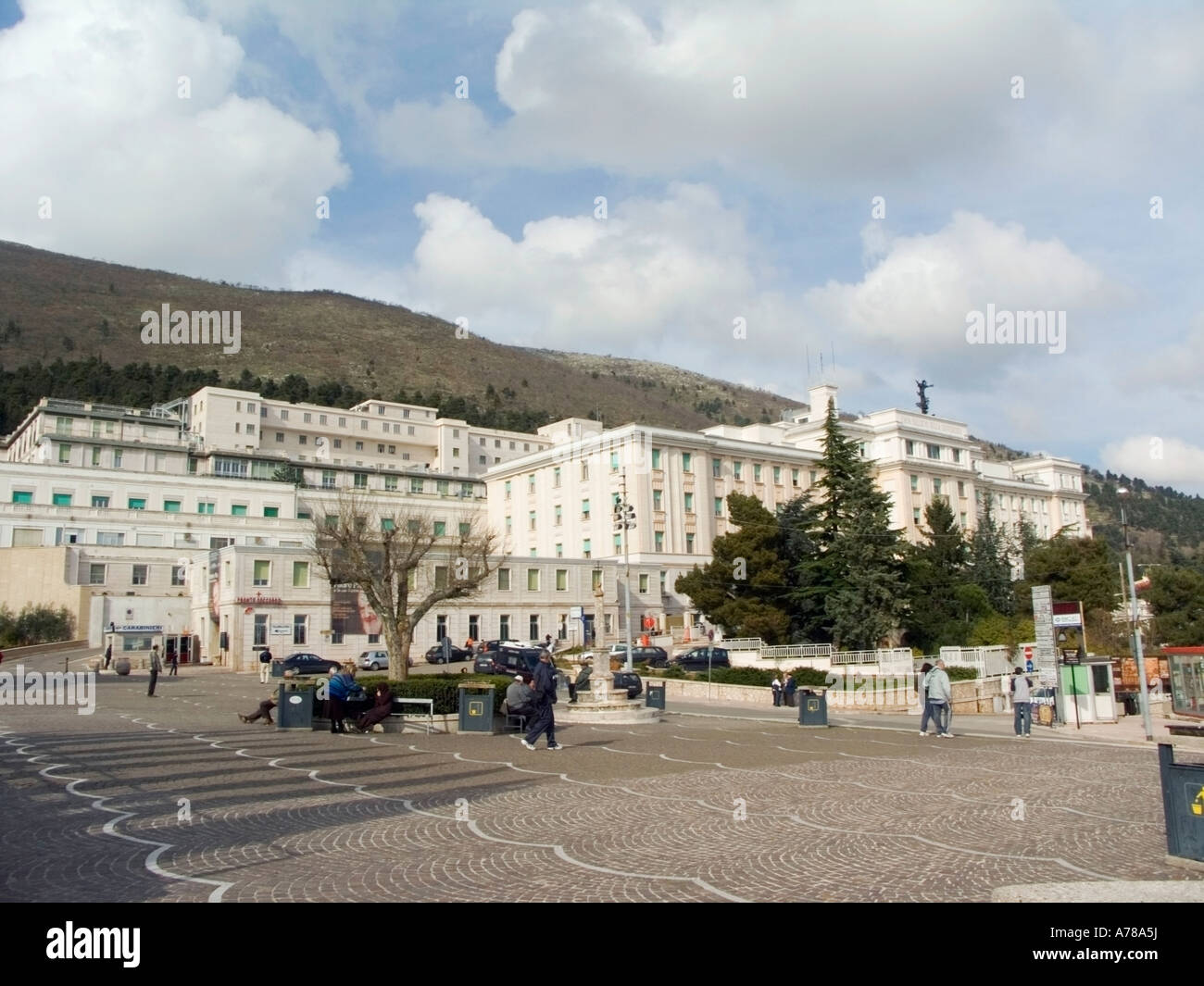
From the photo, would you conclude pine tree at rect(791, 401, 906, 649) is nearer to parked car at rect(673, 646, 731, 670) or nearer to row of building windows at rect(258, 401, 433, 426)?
parked car at rect(673, 646, 731, 670)

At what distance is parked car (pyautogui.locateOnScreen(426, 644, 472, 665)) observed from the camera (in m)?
52.8

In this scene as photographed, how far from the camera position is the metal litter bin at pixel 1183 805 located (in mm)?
7801

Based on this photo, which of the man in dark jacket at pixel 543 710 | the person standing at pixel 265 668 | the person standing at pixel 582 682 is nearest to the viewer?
the man in dark jacket at pixel 543 710

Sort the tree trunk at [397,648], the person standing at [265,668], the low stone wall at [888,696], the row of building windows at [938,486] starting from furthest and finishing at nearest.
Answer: the row of building windows at [938,486]
the person standing at [265,668]
the low stone wall at [888,696]
the tree trunk at [397,648]

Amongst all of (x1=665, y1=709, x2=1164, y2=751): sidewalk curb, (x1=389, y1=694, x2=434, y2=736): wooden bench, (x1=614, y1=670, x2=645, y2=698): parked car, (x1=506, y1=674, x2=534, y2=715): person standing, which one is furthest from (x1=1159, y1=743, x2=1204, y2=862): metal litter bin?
(x1=614, y1=670, x2=645, y2=698): parked car

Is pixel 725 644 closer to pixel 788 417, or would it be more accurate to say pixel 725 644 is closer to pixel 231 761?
pixel 231 761

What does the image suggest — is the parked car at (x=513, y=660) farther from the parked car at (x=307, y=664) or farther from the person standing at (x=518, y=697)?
the person standing at (x=518, y=697)

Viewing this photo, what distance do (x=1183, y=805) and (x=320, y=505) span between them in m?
76.9

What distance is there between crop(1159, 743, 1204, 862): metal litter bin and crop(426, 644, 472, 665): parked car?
45661mm

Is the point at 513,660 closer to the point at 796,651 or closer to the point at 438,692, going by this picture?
the point at 796,651

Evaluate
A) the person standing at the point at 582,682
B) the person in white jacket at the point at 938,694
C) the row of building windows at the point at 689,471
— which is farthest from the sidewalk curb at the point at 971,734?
the row of building windows at the point at 689,471

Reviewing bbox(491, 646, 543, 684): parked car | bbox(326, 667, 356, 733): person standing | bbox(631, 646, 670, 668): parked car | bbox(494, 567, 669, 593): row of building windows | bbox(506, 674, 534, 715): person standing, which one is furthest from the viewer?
bbox(494, 567, 669, 593): row of building windows

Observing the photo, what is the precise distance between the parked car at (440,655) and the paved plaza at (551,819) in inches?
1307
